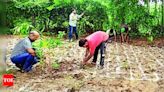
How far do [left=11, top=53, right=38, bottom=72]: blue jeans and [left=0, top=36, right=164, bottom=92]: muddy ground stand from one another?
7 cm

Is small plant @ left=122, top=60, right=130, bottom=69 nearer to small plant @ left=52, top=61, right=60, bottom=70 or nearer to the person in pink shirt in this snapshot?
the person in pink shirt

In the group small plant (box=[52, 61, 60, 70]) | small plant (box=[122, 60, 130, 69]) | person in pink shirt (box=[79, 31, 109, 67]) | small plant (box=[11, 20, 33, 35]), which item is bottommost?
small plant (box=[122, 60, 130, 69])

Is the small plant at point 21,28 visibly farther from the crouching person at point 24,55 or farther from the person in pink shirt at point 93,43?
the person in pink shirt at point 93,43

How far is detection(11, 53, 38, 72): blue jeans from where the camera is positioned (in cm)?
356

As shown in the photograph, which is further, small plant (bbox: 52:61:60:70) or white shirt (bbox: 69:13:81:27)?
white shirt (bbox: 69:13:81:27)

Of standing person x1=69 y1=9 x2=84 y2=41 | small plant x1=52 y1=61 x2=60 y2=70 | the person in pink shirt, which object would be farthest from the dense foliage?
the person in pink shirt

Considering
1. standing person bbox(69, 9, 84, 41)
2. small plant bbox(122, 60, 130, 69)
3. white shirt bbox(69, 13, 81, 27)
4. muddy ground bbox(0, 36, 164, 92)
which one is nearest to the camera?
muddy ground bbox(0, 36, 164, 92)

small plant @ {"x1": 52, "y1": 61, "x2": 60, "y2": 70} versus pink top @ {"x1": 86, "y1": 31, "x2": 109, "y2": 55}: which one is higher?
pink top @ {"x1": 86, "y1": 31, "x2": 109, "y2": 55}

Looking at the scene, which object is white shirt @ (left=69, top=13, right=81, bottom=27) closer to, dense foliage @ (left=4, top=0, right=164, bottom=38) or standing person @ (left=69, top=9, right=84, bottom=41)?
standing person @ (left=69, top=9, right=84, bottom=41)

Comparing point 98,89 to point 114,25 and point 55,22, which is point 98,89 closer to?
point 114,25

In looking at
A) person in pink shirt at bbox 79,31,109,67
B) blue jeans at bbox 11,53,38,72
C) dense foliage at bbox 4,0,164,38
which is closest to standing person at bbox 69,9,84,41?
dense foliage at bbox 4,0,164,38

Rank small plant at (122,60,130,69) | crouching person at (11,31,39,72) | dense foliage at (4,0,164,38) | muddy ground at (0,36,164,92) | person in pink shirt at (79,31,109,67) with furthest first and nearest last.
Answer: dense foliage at (4,0,164,38), small plant at (122,60,130,69), person in pink shirt at (79,31,109,67), crouching person at (11,31,39,72), muddy ground at (0,36,164,92)

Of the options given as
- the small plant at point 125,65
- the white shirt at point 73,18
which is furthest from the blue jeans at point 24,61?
the white shirt at point 73,18

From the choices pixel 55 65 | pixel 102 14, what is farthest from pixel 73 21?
pixel 55 65
